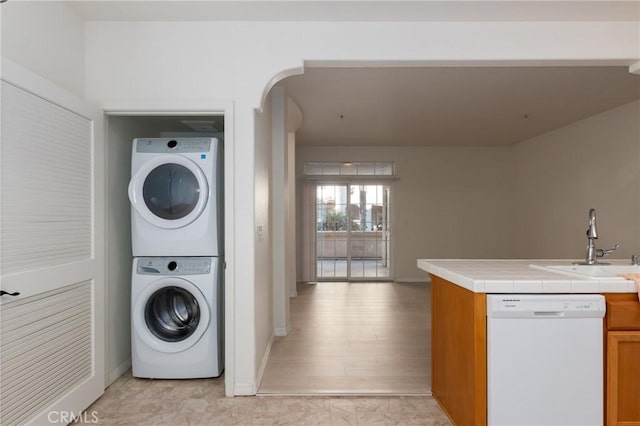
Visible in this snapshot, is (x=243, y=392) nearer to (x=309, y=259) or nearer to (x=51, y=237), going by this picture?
(x=51, y=237)

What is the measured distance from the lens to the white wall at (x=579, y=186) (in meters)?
4.74

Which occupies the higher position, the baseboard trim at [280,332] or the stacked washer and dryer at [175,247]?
the stacked washer and dryer at [175,247]

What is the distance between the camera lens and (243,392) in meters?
2.63

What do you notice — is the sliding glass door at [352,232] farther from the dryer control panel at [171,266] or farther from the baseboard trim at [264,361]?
the dryer control panel at [171,266]

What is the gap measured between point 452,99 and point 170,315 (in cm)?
383

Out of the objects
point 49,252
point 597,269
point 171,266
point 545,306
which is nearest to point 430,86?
point 597,269

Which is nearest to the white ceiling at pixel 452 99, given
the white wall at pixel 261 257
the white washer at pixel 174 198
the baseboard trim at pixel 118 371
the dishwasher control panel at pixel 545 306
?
the white wall at pixel 261 257

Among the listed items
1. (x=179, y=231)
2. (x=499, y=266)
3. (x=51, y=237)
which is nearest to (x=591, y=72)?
(x=499, y=266)

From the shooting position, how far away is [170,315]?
2992 mm

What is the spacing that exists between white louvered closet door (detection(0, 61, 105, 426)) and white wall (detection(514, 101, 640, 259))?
18.6 feet

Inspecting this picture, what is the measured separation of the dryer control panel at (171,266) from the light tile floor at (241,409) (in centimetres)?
83

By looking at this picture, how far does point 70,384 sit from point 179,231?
44.2 inches

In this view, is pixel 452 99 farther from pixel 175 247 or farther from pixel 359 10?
pixel 175 247

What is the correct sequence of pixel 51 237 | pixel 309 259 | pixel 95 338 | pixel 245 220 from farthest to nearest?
pixel 309 259 < pixel 245 220 < pixel 95 338 < pixel 51 237
